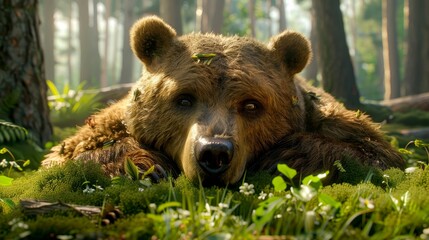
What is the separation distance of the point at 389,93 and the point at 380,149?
19.3 metres

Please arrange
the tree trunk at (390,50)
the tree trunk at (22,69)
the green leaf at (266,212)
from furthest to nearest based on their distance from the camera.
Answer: the tree trunk at (390,50) < the tree trunk at (22,69) < the green leaf at (266,212)

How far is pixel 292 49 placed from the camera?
4398 millimetres

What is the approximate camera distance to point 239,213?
2.56 metres

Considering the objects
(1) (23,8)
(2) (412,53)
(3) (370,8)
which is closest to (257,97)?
(1) (23,8)

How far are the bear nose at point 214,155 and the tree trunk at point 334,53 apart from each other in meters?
7.74

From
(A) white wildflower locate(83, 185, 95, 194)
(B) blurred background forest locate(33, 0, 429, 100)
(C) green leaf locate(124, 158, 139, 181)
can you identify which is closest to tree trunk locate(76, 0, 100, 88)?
(B) blurred background forest locate(33, 0, 429, 100)

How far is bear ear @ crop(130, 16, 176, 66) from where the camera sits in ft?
14.4

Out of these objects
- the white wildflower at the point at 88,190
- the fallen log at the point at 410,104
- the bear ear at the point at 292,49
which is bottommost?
the fallen log at the point at 410,104

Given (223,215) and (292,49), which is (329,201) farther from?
(292,49)

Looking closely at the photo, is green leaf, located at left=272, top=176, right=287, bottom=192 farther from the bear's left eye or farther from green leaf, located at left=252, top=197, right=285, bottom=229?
the bear's left eye

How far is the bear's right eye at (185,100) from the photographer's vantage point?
3.85m

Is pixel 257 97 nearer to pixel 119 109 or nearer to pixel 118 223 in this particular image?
pixel 119 109

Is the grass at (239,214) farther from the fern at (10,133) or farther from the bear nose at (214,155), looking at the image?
the fern at (10,133)

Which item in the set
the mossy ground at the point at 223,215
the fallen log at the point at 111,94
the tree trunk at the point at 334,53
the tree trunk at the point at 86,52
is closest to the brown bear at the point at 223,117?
the mossy ground at the point at 223,215
